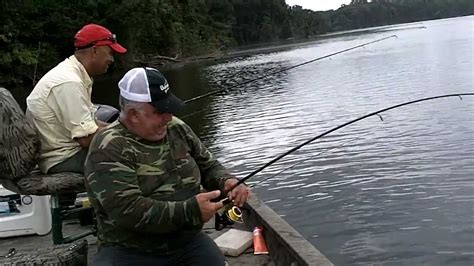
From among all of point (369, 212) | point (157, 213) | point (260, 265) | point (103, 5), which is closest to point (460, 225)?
point (369, 212)

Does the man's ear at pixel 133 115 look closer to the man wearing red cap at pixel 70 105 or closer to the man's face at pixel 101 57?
the man wearing red cap at pixel 70 105

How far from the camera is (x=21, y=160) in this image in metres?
4.40

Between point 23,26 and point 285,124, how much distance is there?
35.8 meters

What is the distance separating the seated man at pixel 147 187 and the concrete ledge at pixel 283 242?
54.3 inches

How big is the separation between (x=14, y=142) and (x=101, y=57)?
903 millimetres

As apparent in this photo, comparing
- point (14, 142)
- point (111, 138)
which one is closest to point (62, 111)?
point (14, 142)

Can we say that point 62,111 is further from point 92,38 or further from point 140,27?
point 140,27

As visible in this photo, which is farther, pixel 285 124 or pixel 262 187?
pixel 285 124

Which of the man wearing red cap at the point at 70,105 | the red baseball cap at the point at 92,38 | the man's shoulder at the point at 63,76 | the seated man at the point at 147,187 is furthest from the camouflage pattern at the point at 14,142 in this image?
the seated man at the point at 147,187

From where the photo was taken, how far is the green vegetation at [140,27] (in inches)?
1711

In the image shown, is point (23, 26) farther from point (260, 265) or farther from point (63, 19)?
point (260, 265)

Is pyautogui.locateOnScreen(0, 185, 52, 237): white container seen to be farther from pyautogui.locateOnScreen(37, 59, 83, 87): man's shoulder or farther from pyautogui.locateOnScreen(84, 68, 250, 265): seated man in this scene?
pyautogui.locateOnScreen(84, 68, 250, 265): seated man

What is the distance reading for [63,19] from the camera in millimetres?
48250

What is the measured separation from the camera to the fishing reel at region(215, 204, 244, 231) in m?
4.47
